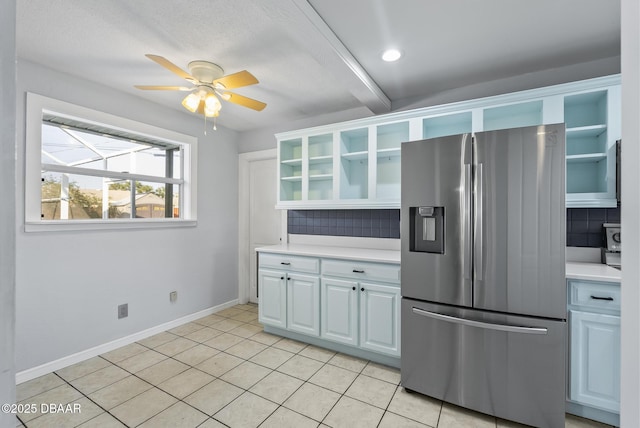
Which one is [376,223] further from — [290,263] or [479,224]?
[479,224]

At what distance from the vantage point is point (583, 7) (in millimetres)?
1653

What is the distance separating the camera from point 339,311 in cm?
259

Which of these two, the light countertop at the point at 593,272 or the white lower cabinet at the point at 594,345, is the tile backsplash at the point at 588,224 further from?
the white lower cabinet at the point at 594,345

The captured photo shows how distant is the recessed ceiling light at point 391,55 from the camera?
82.8 inches

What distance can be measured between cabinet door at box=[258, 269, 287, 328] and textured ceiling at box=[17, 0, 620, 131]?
1901mm

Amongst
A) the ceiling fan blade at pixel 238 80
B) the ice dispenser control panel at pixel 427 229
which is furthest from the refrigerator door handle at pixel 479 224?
the ceiling fan blade at pixel 238 80

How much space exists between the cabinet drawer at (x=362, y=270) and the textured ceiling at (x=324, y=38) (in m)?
1.51

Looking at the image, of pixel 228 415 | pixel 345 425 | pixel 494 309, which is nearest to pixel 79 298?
pixel 228 415

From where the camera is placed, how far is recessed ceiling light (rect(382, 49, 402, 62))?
2.10m

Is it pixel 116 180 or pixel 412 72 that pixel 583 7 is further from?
pixel 116 180

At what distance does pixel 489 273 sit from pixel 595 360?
777 millimetres

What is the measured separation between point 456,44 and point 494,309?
180 centimetres

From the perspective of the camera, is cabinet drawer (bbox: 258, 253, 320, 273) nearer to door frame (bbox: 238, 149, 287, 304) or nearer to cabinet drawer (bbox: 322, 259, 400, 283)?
cabinet drawer (bbox: 322, 259, 400, 283)

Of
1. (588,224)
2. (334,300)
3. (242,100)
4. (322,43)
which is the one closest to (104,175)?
(242,100)
